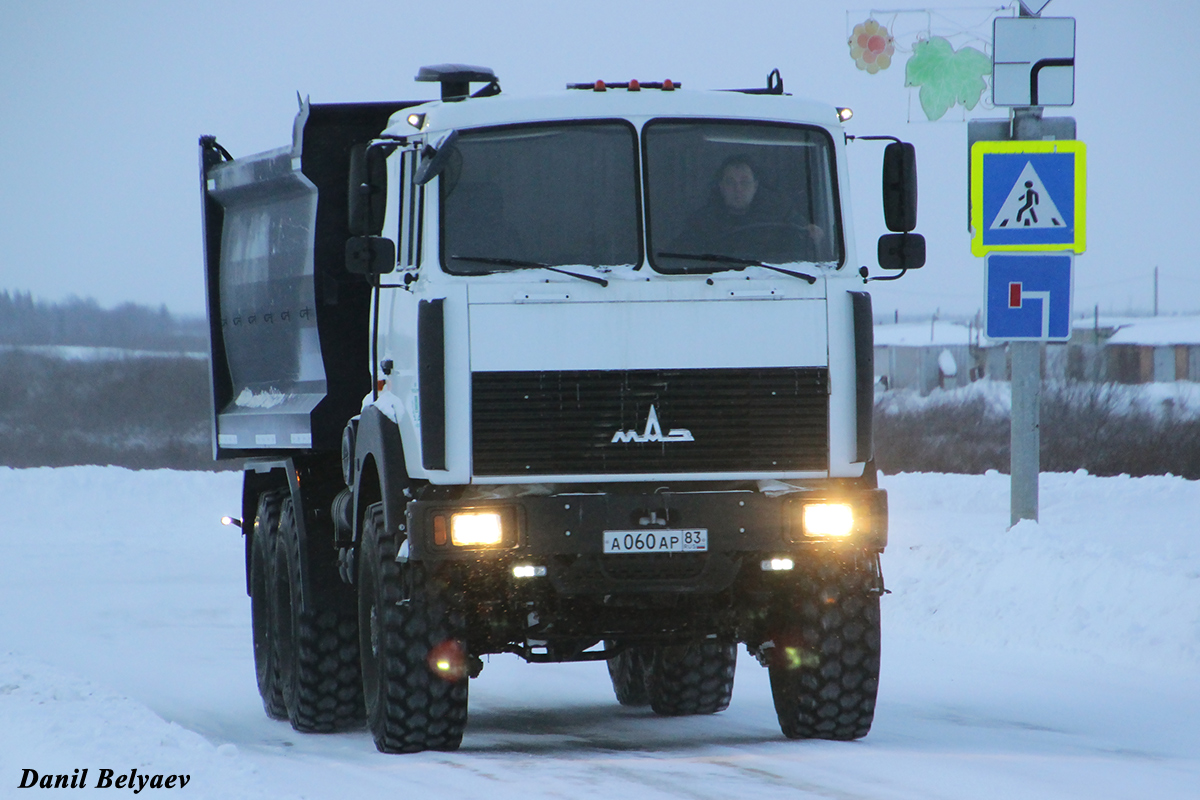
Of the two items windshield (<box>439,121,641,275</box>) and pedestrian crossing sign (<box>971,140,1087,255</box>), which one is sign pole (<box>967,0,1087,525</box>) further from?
windshield (<box>439,121,641,275</box>)

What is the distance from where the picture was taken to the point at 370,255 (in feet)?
24.6

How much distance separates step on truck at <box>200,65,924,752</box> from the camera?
7215mm

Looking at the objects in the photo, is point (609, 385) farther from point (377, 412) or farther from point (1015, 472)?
point (1015, 472)

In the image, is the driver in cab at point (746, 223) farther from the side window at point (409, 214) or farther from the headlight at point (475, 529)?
the headlight at point (475, 529)

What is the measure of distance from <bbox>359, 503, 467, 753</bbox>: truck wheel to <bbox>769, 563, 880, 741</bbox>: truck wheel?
1.55m

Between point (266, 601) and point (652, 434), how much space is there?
13.2 ft

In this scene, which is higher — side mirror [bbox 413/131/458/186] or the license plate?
side mirror [bbox 413/131/458/186]

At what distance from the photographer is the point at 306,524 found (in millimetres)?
9195

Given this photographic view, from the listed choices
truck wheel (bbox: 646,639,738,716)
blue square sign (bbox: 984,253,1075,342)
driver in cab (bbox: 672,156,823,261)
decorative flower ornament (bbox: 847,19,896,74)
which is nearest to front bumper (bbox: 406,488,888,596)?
driver in cab (bbox: 672,156,823,261)

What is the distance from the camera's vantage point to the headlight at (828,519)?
7.32 m

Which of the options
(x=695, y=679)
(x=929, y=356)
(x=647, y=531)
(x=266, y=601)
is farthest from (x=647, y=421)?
(x=929, y=356)

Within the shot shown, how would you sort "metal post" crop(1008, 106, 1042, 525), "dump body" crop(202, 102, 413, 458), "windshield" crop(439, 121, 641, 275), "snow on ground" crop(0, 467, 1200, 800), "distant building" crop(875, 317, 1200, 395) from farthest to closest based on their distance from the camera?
"distant building" crop(875, 317, 1200, 395) → "metal post" crop(1008, 106, 1042, 525) → "dump body" crop(202, 102, 413, 458) → "windshield" crop(439, 121, 641, 275) → "snow on ground" crop(0, 467, 1200, 800)

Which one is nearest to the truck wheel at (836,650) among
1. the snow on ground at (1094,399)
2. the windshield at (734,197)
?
the windshield at (734,197)

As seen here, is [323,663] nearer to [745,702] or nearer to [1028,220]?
[745,702]
